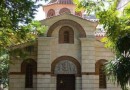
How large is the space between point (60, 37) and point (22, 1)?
10056mm

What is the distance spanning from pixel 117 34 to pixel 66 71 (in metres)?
9.42

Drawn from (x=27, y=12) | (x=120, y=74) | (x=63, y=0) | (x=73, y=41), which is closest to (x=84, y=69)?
(x=73, y=41)

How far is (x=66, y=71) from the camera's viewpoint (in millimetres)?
24562

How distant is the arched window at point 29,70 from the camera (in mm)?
24703

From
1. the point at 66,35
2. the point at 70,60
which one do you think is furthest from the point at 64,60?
the point at 66,35

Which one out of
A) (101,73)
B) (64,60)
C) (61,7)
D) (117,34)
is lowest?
(101,73)

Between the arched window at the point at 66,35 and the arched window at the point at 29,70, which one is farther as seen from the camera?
the arched window at the point at 66,35

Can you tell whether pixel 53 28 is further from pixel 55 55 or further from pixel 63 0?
pixel 63 0

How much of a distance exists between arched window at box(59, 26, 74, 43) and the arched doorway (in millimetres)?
1291

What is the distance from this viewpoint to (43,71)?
2397 cm

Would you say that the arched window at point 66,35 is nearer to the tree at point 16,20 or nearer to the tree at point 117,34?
the tree at point 16,20

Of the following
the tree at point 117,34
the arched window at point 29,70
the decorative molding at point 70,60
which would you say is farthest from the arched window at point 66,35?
the tree at point 117,34

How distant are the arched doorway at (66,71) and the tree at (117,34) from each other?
311 inches

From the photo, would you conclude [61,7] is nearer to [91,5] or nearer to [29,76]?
[29,76]
